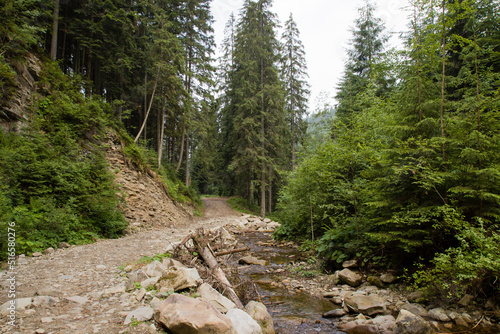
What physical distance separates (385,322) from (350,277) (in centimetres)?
176

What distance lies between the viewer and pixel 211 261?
17.7 feet

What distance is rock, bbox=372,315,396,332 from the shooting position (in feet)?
12.8

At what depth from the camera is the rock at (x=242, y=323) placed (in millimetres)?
3143

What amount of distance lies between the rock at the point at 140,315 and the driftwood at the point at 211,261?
159 centimetres

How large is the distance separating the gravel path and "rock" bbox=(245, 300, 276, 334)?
5.93 ft

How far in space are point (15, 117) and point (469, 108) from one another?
12519 millimetres

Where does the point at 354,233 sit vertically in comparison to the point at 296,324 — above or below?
above

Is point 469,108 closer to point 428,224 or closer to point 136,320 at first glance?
point 428,224

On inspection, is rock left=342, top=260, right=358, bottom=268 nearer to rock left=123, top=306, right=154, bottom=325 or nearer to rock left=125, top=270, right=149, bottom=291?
rock left=125, top=270, right=149, bottom=291

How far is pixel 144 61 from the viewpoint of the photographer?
17.7 m

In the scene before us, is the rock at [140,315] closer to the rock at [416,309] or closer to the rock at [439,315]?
the rock at [416,309]

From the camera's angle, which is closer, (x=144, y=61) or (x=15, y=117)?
(x=15, y=117)

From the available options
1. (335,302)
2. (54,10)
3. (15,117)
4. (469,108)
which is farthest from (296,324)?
(54,10)

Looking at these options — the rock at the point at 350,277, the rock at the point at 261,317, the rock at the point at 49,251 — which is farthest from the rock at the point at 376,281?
the rock at the point at 49,251
